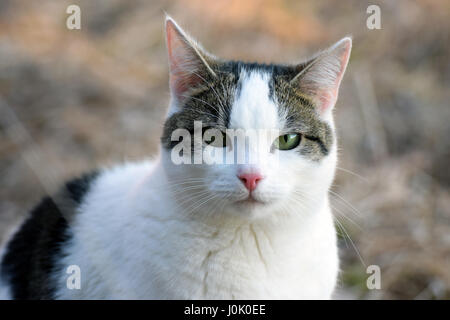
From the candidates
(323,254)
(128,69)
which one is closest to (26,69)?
(128,69)

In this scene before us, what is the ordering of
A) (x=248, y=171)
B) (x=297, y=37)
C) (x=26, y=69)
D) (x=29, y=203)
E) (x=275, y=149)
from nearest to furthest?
(x=248, y=171) < (x=275, y=149) < (x=29, y=203) < (x=26, y=69) < (x=297, y=37)

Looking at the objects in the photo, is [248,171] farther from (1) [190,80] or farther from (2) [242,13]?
(2) [242,13]

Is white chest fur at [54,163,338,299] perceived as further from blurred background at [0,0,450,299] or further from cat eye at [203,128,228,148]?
blurred background at [0,0,450,299]

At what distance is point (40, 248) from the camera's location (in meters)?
2.61

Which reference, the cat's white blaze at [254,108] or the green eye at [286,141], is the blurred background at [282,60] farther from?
the cat's white blaze at [254,108]

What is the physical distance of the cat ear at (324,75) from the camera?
218 cm

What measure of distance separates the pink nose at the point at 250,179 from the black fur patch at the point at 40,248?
1.12 m

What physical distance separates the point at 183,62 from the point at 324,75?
2.11 ft

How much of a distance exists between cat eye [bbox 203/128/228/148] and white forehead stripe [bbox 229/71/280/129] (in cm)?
6

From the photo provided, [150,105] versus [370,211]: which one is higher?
[150,105]

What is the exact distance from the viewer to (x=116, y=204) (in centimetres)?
243

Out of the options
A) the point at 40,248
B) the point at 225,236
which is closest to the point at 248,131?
the point at 225,236

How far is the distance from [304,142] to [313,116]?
0.17 m

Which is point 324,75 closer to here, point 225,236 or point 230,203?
point 230,203
